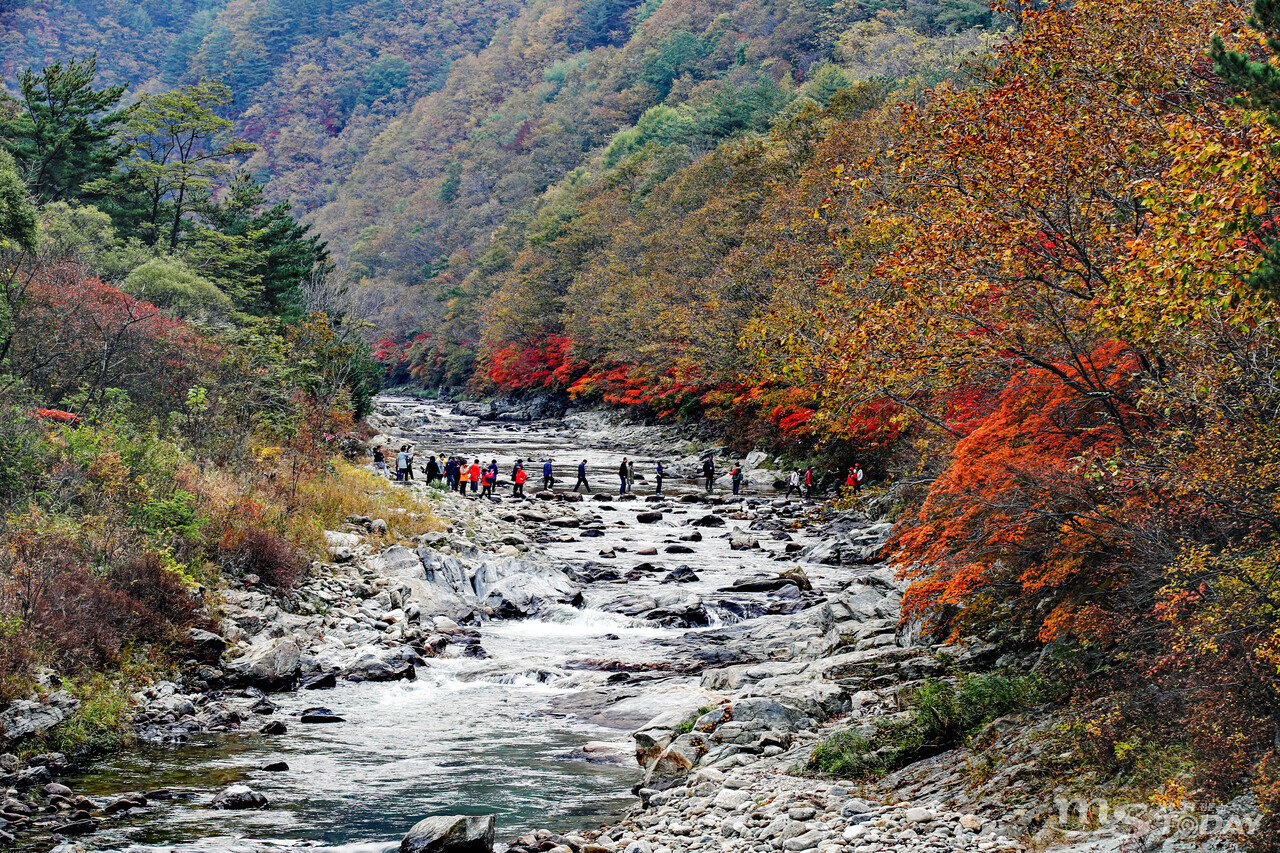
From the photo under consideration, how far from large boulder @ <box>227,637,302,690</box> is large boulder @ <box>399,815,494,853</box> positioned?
586 centimetres

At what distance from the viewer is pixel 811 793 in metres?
8.57

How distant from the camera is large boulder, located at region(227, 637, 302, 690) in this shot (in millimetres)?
13383

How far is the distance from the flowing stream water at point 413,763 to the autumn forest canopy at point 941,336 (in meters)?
3.24

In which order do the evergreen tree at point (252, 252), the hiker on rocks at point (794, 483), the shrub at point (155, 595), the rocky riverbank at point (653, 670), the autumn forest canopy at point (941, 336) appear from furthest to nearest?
the evergreen tree at point (252, 252)
the hiker on rocks at point (794, 483)
the shrub at point (155, 595)
the rocky riverbank at point (653, 670)
the autumn forest canopy at point (941, 336)

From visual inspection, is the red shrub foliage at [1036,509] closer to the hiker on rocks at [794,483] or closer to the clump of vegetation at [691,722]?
the clump of vegetation at [691,722]

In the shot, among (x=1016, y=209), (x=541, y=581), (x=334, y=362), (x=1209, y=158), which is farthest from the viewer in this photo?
(x=334, y=362)

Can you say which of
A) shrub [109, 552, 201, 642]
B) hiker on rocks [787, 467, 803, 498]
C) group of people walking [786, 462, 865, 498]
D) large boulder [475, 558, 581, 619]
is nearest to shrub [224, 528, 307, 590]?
shrub [109, 552, 201, 642]

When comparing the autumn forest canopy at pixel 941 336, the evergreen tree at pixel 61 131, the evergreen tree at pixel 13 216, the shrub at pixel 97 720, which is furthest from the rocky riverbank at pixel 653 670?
the evergreen tree at pixel 61 131

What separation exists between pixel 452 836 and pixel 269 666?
6.48m

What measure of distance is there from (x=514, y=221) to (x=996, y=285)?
278 feet

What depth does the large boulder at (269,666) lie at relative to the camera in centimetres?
1338

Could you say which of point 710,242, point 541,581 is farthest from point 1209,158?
point 710,242

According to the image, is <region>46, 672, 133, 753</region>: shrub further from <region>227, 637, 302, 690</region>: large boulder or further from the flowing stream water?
<region>227, 637, 302, 690</region>: large boulder

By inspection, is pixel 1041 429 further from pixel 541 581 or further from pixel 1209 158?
pixel 541 581
